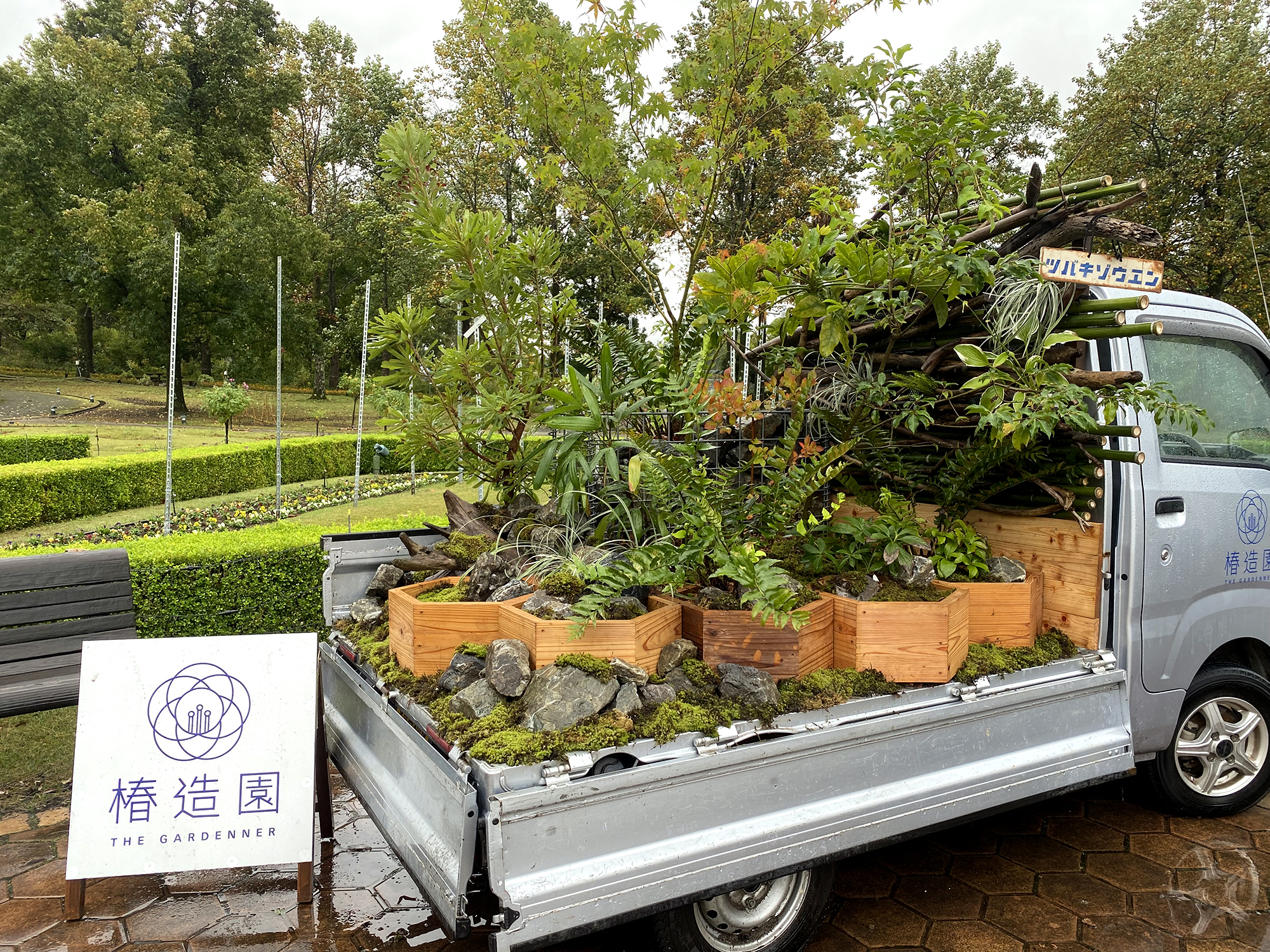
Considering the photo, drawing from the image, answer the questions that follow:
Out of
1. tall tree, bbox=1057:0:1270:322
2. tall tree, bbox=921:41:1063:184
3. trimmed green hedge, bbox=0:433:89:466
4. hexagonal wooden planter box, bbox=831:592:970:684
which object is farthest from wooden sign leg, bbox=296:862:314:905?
tall tree, bbox=921:41:1063:184

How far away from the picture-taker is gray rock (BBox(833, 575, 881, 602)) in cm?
274

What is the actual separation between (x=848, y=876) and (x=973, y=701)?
1062 millimetres

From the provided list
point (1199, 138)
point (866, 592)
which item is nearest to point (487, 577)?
point (866, 592)

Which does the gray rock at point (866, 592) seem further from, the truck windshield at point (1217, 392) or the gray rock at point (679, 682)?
the truck windshield at point (1217, 392)

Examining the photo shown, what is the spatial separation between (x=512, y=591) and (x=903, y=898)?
1871 mm

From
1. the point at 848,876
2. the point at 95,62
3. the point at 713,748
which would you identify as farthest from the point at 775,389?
the point at 95,62

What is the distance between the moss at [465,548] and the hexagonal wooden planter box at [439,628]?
448 millimetres

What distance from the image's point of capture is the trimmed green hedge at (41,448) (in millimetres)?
12727

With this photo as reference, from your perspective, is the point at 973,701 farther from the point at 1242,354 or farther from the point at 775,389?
the point at 1242,354

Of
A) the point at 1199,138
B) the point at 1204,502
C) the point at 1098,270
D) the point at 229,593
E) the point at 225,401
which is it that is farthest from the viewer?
the point at 1199,138

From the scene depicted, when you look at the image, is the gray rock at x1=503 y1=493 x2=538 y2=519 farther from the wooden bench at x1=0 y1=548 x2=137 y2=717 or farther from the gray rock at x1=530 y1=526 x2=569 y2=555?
the wooden bench at x1=0 y1=548 x2=137 y2=717

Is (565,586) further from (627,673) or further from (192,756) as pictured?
(192,756)

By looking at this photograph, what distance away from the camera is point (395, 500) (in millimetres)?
12625

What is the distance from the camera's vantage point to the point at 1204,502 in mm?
3129
